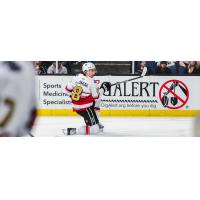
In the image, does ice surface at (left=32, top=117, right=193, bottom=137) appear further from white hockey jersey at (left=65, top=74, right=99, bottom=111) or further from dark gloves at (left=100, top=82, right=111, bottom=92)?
dark gloves at (left=100, top=82, right=111, bottom=92)

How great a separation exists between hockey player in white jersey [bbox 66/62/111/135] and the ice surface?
0.23 feet

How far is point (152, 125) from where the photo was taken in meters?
5.73

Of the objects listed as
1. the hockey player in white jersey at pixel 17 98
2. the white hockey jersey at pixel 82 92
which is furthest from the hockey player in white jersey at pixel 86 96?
the hockey player in white jersey at pixel 17 98

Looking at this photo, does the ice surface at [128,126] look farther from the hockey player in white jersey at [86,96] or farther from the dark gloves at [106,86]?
the dark gloves at [106,86]

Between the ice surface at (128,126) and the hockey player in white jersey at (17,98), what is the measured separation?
219 mm

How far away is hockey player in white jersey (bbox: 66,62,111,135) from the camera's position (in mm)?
5688

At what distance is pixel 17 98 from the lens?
209 inches

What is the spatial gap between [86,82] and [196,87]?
128 centimetres

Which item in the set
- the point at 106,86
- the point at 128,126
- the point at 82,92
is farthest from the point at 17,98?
the point at 128,126

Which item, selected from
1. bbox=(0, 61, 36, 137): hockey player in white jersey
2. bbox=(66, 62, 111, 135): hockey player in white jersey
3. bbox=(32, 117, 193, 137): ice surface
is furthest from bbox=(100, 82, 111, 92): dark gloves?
bbox=(0, 61, 36, 137): hockey player in white jersey

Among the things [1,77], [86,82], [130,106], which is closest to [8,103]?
[1,77]

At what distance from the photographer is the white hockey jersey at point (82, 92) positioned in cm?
571

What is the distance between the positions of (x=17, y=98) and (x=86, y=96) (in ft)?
2.79

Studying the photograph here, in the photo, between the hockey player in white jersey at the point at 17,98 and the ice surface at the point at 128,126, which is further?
the ice surface at the point at 128,126
